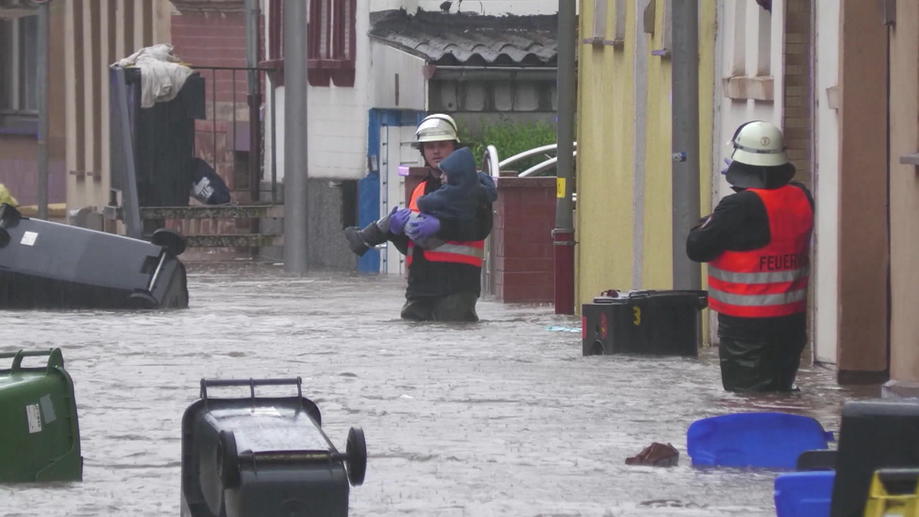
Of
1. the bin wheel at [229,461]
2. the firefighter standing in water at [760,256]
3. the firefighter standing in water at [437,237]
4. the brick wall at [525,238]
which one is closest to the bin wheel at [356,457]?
the bin wheel at [229,461]

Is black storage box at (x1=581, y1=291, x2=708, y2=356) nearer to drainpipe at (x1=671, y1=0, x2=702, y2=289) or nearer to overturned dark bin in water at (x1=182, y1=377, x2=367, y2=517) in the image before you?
drainpipe at (x1=671, y1=0, x2=702, y2=289)

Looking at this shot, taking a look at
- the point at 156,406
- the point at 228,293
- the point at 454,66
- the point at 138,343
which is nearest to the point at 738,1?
the point at 138,343

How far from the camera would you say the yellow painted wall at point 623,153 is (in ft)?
53.4

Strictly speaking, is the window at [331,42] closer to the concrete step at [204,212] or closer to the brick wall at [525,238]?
the concrete step at [204,212]

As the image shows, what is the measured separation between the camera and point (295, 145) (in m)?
28.4

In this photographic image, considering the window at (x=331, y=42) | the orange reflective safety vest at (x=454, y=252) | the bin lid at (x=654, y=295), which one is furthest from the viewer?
the window at (x=331, y=42)

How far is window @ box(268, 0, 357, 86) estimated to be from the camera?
96.8ft

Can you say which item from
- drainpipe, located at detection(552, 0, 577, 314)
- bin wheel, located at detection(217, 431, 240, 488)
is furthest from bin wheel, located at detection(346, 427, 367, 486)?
drainpipe, located at detection(552, 0, 577, 314)

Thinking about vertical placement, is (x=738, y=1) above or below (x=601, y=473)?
above

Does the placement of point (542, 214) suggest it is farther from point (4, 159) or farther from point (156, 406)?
point (4, 159)

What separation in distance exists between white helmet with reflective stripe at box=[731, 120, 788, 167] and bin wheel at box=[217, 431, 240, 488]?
5.32 meters

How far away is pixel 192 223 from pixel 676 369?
63.5 ft

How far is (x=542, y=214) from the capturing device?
21594mm

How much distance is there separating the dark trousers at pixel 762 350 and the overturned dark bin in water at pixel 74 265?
7492 mm
